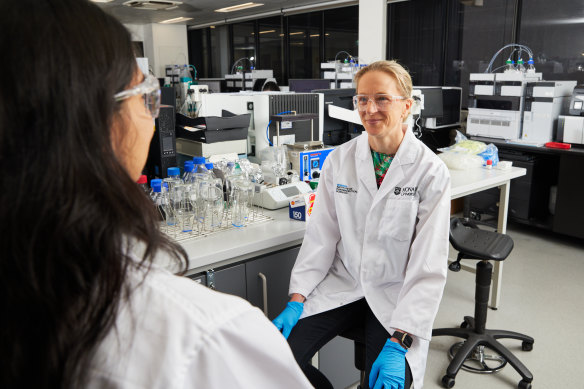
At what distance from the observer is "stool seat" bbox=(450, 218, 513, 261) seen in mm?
1989

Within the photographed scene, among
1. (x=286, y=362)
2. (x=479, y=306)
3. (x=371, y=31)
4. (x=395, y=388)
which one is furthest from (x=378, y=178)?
(x=371, y=31)

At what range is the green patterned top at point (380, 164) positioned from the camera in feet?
5.49

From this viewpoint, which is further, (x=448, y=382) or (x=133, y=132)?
(x=448, y=382)

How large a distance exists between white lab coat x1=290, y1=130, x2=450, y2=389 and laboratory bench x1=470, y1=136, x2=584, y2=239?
2.48 metres

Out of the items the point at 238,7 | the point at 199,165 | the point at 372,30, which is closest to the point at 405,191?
the point at 199,165

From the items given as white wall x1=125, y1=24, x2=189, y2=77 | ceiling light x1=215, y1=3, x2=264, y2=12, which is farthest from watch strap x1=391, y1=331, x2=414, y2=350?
white wall x1=125, y1=24, x2=189, y2=77

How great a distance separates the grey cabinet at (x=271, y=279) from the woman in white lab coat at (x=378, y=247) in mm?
96

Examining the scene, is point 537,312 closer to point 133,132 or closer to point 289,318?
point 289,318

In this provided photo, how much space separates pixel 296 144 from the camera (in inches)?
93.9

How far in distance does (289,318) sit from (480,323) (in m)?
1.15

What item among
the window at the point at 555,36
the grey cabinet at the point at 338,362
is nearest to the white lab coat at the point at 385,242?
the grey cabinet at the point at 338,362

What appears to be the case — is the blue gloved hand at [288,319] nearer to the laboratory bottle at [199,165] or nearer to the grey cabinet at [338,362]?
the grey cabinet at [338,362]

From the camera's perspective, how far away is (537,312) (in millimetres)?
2670

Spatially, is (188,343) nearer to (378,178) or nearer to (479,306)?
(378,178)
